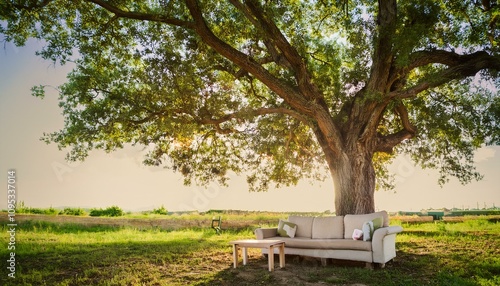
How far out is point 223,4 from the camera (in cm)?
998

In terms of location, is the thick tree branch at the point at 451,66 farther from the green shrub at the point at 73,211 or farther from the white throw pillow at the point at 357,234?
the green shrub at the point at 73,211

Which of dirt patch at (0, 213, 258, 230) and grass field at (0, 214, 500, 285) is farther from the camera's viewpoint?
dirt patch at (0, 213, 258, 230)

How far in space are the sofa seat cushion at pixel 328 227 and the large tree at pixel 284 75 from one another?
1099mm

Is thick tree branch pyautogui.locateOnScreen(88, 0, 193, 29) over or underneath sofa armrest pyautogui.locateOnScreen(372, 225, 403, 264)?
over

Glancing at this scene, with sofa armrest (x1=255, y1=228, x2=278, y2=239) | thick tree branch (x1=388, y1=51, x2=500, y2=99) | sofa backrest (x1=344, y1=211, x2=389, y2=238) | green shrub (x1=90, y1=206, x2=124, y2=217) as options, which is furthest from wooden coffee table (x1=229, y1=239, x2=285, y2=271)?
green shrub (x1=90, y1=206, x2=124, y2=217)

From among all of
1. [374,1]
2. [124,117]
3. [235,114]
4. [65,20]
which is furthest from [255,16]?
[65,20]

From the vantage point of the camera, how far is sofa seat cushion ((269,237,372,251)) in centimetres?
692

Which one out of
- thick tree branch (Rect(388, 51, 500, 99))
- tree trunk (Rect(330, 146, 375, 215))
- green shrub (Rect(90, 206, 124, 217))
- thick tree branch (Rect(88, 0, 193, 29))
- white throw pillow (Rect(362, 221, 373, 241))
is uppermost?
thick tree branch (Rect(88, 0, 193, 29))

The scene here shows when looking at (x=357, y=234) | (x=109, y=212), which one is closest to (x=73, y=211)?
(x=109, y=212)

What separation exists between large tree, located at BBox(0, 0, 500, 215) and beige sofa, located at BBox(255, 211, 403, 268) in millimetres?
1211

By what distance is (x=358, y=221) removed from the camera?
760 centimetres

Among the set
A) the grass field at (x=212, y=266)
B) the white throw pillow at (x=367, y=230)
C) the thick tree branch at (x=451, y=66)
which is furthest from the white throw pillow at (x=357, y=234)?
the thick tree branch at (x=451, y=66)

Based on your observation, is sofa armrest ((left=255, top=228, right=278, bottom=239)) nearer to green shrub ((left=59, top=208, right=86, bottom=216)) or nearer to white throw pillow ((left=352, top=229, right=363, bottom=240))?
white throw pillow ((left=352, top=229, right=363, bottom=240))

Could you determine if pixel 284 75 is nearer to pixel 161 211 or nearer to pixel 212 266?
pixel 212 266
